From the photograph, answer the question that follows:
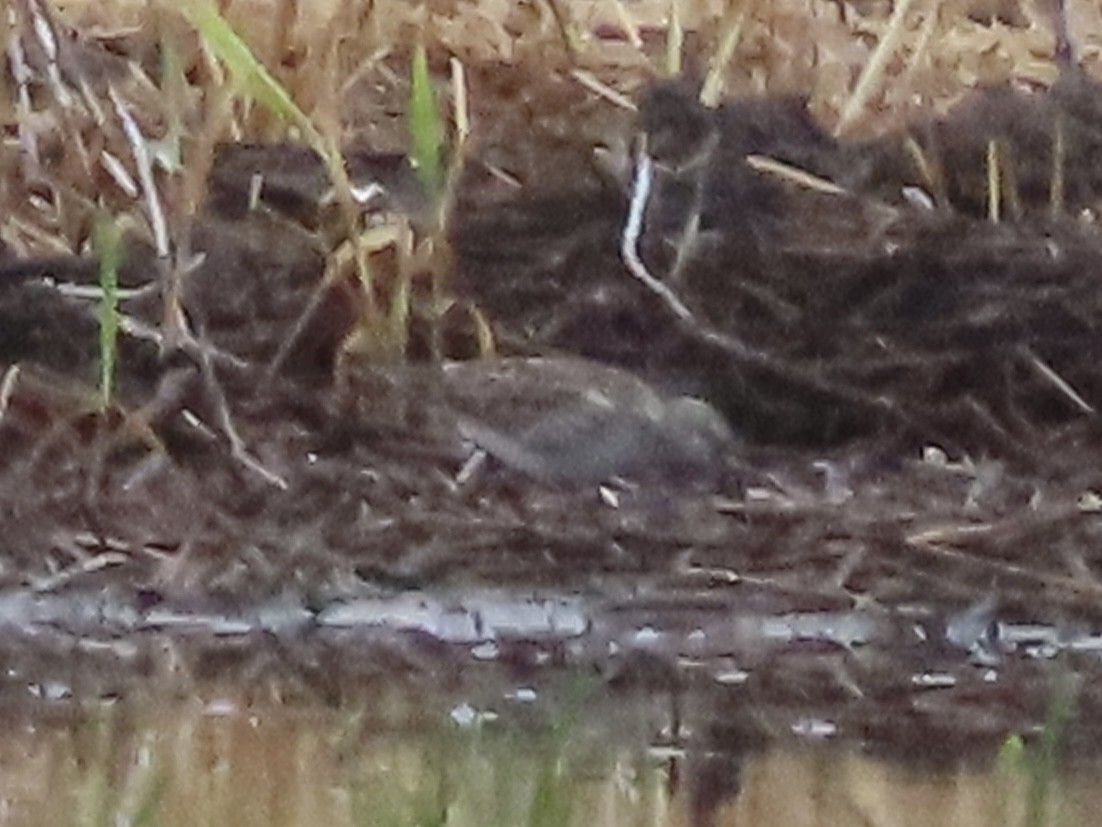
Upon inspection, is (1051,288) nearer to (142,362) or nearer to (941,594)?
(941,594)

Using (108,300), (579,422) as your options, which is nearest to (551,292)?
(579,422)

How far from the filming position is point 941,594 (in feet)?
1.48

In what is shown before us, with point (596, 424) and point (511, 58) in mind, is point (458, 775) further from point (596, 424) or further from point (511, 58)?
point (511, 58)

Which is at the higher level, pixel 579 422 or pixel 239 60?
pixel 239 60

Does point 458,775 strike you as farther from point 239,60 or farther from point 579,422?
point 239,60

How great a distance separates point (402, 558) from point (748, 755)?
5.4 inches

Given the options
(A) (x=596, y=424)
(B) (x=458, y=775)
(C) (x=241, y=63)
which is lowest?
(B) (x=458, y=775)

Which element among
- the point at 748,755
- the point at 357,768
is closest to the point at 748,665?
the point at 748,755

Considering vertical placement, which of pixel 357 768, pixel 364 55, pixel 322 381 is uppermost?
pixel 364 55

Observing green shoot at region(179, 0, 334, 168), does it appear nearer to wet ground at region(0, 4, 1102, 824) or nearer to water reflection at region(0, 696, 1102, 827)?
wet ground at region(0, 4, 1102, 824)

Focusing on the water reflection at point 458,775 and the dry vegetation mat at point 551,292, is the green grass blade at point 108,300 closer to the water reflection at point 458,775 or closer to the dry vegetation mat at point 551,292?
the dry vegetation mat at point 551,292

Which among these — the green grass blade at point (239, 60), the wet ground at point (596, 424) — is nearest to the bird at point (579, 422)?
the wet ground at point (596, 424)

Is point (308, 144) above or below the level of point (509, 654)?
above

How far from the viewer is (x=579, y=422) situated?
45 centimetres
